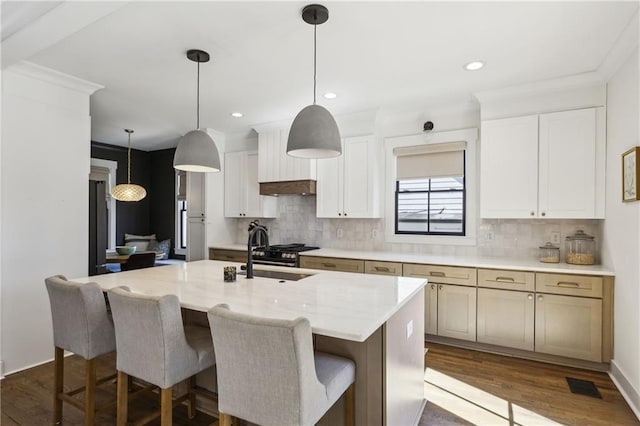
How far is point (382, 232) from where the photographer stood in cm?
440

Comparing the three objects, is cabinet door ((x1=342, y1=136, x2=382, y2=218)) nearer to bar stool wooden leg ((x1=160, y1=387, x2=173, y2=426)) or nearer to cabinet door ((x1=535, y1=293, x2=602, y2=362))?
cabinet door ((x1=535, y1=293, x2=602, y2=362))

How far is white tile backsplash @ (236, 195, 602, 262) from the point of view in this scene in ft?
11.6

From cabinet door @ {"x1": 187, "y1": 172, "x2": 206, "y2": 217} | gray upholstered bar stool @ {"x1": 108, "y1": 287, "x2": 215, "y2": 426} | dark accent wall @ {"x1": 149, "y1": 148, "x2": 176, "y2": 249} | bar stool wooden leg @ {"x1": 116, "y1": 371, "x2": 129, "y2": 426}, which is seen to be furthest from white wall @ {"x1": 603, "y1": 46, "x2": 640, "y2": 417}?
dark accent wall @ {"x1": 149, "y1": 148, "x2": 176, "y2": 249}

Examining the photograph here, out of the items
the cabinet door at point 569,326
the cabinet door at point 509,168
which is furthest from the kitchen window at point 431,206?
the cabinet door at point 569,326

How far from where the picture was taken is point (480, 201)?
359 cm

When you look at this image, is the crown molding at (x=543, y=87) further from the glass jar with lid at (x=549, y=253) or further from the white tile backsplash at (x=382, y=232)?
the glass jar with lid at (x=549, y=253)

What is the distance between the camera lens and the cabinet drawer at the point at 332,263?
3.89m

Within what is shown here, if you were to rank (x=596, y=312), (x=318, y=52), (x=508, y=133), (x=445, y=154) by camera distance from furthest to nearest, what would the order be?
(x=445, y=154) → (x=508, y=133) → (x=596, y=312) → (x=318, y=52)

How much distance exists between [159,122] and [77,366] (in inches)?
125

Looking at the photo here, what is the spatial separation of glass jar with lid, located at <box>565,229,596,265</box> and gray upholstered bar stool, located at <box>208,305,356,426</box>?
2942mm

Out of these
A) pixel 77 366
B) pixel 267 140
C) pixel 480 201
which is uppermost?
pixel 267 140

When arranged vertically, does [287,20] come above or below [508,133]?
above

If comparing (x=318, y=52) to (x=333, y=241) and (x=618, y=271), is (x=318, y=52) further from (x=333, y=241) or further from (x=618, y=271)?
(x=618, y=271)

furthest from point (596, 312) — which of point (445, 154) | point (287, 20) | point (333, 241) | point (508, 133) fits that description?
point (287, 20)
